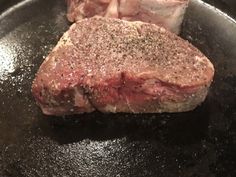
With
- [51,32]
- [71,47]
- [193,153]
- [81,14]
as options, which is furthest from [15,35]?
[193,153]

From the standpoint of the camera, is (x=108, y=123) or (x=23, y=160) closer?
(x=23, y=160)

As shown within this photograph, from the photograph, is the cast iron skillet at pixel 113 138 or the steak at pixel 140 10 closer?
the cast iron skillet at pixel 113 138

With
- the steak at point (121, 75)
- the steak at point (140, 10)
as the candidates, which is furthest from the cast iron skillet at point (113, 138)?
the steak at point (140, 10)

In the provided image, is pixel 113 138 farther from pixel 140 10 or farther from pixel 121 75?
pixel 140 10

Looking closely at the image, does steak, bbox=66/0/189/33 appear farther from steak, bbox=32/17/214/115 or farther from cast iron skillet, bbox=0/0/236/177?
cast iron skillet, bbox=0/0/236/177

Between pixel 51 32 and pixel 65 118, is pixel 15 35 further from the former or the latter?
pixel 65 118

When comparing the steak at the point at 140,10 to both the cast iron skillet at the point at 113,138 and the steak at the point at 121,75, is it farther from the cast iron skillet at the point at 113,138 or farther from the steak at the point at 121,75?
the cast iron skillet at the point at 113,138
